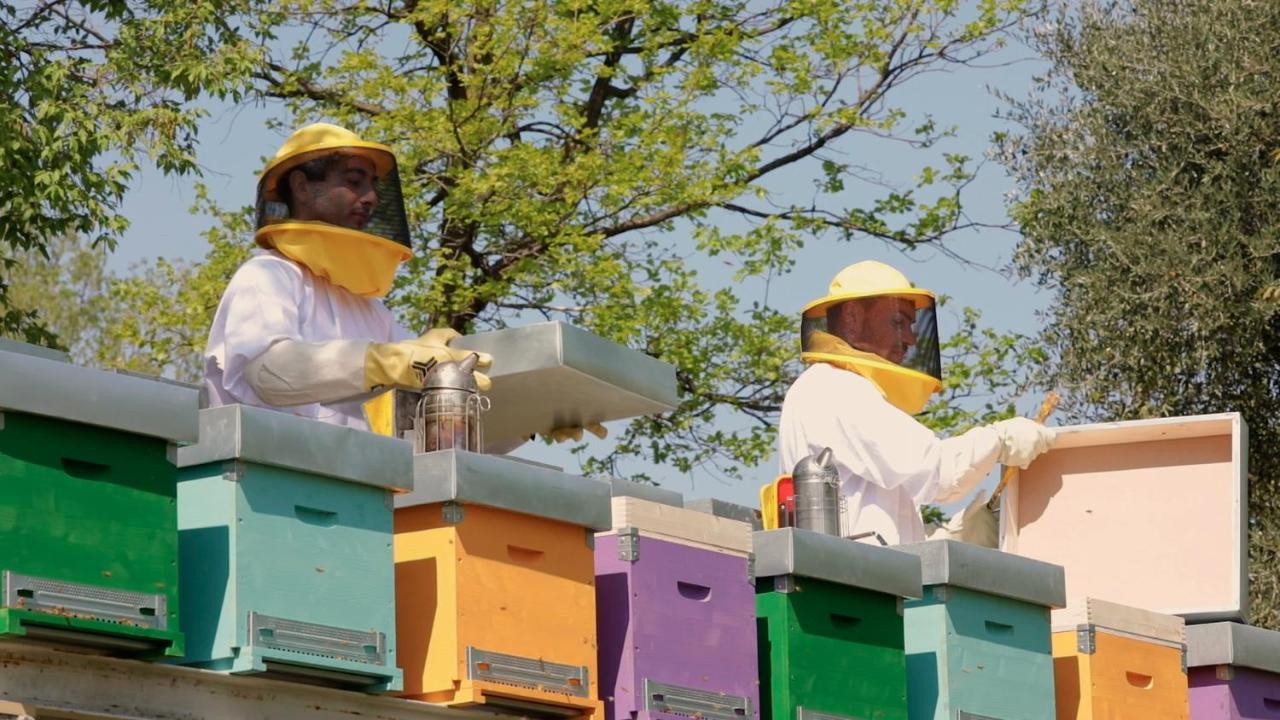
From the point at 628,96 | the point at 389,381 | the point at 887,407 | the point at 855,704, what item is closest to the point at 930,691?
the point at 855,704

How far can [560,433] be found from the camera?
854 centimetres

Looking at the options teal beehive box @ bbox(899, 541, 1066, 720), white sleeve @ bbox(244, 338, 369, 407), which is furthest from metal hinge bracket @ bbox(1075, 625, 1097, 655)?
white sleeve @ bbox(244, 338, 369, 407)

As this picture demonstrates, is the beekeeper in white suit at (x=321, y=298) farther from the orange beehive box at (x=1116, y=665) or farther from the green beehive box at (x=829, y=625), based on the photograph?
the orange beehive box at (x=1116, y=665)

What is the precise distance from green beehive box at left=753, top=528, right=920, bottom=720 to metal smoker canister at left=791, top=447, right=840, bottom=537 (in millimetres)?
555

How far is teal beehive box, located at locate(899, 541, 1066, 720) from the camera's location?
8.40 meters

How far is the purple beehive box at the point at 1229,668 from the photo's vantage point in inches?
388

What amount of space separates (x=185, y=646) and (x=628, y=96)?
573 inches

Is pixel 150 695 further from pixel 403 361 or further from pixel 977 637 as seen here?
pixel 977 637

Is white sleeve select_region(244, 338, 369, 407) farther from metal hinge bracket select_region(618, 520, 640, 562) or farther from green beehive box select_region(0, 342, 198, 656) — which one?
green beehive box select_region(0, 342, 198, 656)

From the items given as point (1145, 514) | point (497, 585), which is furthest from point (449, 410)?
point (1145, 514)

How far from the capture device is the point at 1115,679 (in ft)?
30.4

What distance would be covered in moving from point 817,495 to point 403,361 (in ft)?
6.68

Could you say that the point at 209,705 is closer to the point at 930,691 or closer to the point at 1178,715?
the point at 930,691

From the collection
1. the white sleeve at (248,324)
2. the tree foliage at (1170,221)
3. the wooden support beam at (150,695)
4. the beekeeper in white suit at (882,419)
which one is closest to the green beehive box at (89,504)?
the wooden support beam at (150,695)
